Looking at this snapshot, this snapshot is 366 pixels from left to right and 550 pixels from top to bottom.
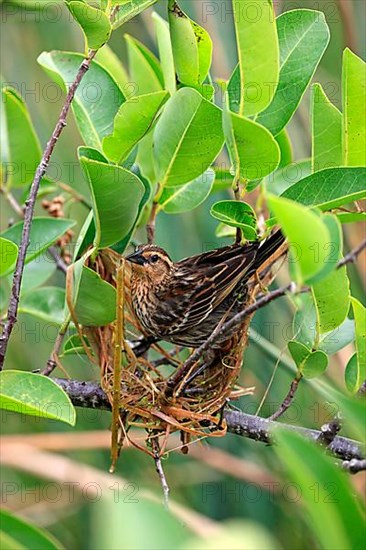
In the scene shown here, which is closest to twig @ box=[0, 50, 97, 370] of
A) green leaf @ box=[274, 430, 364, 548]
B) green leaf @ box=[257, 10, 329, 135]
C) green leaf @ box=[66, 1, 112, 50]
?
green leaf @ box=[66, 1, 112, 50]

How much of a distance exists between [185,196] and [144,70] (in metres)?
0.31

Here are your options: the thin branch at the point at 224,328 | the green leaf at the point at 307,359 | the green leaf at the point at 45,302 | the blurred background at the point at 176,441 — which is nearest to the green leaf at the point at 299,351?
the green leaf at the point at 307,359

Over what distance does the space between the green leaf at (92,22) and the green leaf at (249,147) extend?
27 cm

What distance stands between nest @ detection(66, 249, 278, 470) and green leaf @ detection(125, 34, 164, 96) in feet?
1.28

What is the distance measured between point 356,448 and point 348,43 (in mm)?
1613

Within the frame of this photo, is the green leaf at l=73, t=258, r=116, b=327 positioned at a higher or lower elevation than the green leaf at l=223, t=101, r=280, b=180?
lower

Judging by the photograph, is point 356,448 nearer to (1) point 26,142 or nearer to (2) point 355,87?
(2) point 355,87

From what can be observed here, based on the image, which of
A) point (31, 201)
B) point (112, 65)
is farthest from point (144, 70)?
point (31, 201)

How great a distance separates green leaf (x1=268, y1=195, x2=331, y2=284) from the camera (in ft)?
2.52

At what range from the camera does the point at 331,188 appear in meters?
1.40

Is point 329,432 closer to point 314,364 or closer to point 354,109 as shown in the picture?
point 314,364

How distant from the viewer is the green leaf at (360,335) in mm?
1395

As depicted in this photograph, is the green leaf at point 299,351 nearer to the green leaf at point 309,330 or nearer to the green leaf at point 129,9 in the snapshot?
the green leaf at point 309,330

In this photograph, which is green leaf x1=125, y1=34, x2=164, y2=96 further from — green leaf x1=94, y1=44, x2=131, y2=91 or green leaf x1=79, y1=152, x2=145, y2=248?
green leaf x1=79, y1=152, x2=145, y2=248
